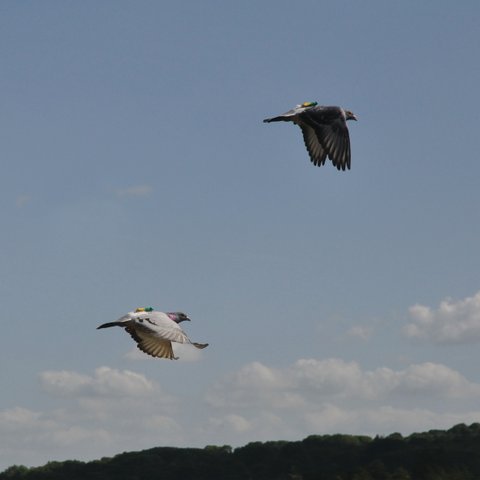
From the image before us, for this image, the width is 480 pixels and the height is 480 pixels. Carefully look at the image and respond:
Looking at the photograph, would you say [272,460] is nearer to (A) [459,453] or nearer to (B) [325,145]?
(A) [459,453]

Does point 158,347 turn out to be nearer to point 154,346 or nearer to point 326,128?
point 154,346

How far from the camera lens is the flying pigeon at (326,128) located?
128ft

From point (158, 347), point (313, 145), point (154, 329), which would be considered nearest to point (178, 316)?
point (158, 347)

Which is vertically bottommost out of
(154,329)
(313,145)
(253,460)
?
(154,329)

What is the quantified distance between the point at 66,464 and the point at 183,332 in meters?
157

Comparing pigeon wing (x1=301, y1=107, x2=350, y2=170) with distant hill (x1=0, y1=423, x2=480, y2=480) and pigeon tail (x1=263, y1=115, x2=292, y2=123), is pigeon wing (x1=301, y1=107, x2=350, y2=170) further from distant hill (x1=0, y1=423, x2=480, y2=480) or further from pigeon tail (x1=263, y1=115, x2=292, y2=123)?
distant hill (x1=0, y1=423, x2=480, y2=480)

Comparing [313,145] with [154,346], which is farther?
[154,346]

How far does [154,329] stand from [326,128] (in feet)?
30.1

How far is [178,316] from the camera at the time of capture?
43.3 meters

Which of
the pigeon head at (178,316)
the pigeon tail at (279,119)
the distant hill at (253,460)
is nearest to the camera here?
the pigeon tail at (279,119)

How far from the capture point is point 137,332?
42781 millimetres

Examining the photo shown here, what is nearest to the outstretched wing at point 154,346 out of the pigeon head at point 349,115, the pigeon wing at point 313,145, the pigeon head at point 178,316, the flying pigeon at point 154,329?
the flying pigeon at point 154,329

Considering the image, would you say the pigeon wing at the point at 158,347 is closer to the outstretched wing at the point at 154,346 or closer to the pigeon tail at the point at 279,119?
the outstretched wing at the point at 154,346

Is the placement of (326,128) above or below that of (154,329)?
above
